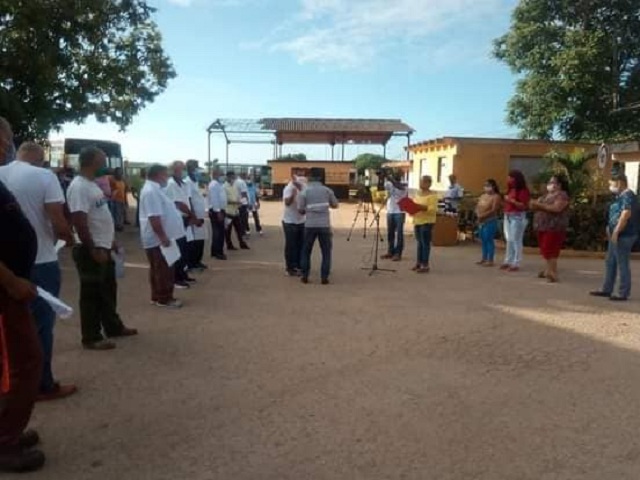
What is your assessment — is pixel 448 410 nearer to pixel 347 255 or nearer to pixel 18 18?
pixel 347 255

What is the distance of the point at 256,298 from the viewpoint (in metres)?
8.17

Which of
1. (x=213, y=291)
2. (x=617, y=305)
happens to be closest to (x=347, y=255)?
(x=213, y=291)

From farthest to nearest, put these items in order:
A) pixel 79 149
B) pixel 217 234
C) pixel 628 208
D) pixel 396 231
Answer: pixel 79 149, pixel 396 231, pixel 217 234, pixel 628 208

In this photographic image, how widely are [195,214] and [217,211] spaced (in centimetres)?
212

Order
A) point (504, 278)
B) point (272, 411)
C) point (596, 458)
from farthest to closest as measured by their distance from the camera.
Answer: point (504, 278) → point (272, 411) → point (596, 458)

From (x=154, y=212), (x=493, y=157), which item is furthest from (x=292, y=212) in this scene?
(x=493, y=157)

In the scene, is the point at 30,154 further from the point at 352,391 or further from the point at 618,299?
the point at 618,299

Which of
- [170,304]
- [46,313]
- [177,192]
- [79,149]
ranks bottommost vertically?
[170,304]

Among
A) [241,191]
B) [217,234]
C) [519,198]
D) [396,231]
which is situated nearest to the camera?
[519,198]

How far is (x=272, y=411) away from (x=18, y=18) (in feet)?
40.9

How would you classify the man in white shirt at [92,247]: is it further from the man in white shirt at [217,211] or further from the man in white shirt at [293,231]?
the man in white shirt at [217,211]

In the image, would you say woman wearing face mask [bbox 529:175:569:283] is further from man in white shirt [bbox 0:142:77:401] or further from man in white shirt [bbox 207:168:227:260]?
man in white shirt [bbox 0:142:77:401]

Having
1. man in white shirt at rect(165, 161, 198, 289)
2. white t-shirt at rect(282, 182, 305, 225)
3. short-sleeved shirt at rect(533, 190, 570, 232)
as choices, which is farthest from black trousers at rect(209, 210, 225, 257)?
short-sleeved shirt at rect(533, 190, 570, 232)

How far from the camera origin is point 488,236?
11297mm
